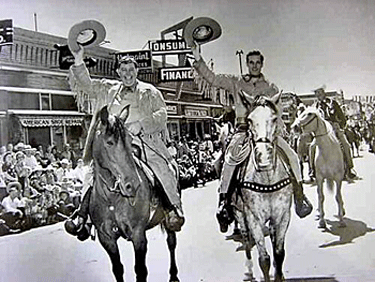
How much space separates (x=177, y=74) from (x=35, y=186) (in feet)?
2.92

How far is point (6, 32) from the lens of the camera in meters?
2.62

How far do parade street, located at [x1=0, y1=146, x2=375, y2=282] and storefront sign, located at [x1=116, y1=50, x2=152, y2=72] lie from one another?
2.10ft

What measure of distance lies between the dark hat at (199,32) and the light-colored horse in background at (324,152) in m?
0.59

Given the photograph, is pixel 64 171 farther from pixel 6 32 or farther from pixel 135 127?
pixel 6 32

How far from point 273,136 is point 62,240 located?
1.14 metres

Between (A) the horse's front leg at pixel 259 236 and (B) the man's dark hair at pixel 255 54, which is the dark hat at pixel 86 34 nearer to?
(B) the man's dark hair at pixel 255 54

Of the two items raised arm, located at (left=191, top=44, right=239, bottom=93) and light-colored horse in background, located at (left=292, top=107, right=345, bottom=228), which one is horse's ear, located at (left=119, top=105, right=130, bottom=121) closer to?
raised arm, located at (left=191, top=44, right=239, bottom=93)

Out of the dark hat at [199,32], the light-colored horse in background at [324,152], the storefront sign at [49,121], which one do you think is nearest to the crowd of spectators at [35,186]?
the storefront sign at [49,121]

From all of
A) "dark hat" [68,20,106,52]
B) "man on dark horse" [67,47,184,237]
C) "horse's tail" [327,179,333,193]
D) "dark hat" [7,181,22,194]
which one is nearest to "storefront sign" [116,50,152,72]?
"man on dark horse" [67,47,184,237]

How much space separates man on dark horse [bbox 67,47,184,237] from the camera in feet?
8.30

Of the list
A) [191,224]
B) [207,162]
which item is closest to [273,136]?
[207,162]

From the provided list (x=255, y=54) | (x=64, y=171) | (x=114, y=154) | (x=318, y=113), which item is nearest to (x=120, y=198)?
(x=114, y=154)

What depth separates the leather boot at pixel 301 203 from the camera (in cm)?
257

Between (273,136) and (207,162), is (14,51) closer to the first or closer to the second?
(207,162)
